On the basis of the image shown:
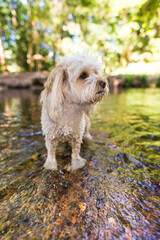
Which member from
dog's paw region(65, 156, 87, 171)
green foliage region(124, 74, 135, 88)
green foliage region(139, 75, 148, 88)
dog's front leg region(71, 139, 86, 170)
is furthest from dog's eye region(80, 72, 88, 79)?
green foliage region(139, 75, 148, 88)

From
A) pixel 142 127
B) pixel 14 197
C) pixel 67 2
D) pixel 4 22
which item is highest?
pixel 67 2

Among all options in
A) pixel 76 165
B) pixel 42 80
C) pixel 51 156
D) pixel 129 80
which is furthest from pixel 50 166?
pixel 129 80

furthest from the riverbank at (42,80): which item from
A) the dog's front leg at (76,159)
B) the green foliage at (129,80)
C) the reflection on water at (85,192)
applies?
the dog's front leg at (76,159)

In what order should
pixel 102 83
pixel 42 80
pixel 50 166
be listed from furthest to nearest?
pixel 42 80, pixel 50 166, pixel 102 83

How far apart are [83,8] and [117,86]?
11635 millimetres

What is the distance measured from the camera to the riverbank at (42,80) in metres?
20.8

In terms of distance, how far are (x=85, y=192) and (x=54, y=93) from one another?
1492mm

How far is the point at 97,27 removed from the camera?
1923cm

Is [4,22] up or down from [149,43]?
up

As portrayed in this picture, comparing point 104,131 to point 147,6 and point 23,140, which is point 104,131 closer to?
point 23,140

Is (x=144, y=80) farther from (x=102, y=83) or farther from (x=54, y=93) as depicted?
(x=54, y=93)

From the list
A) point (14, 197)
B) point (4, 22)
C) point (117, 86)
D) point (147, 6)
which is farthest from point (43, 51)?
point (14, 197)

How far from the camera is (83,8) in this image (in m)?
21.6

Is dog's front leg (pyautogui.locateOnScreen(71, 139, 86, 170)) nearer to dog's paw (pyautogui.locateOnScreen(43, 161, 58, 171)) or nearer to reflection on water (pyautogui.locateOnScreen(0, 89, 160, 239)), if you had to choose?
reflection on water (pyautogui.locateOnScreen(0, 89, 160, 239))
